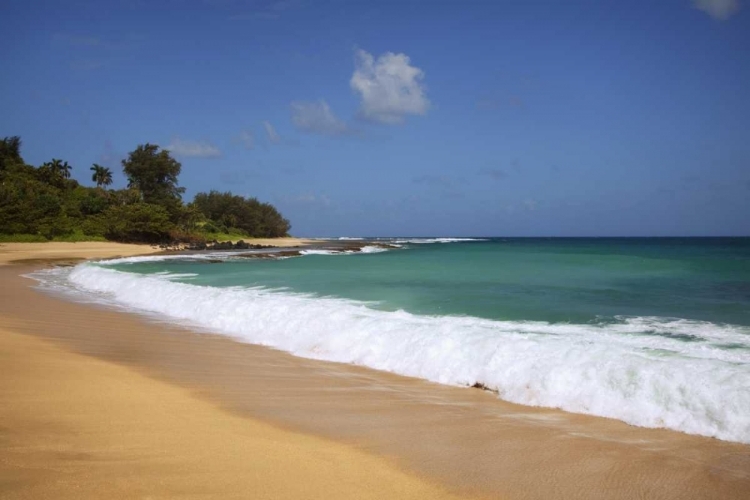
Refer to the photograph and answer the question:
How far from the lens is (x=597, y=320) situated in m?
9.49

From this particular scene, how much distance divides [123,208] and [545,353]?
2009 inches

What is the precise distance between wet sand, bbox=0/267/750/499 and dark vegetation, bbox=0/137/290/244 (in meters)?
43.9

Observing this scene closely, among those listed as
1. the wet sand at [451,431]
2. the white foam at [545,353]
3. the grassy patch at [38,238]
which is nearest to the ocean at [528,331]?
the white foam at [545,353]

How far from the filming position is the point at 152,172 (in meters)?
64.1

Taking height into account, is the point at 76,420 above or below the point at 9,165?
below

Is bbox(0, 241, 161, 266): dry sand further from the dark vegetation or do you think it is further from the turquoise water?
the turquoise water

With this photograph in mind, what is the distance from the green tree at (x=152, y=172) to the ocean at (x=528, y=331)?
164ft

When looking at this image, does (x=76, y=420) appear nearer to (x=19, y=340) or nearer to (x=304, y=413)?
(x=304, y=413)

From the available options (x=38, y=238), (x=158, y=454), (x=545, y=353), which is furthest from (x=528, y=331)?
(x=38, y=238)

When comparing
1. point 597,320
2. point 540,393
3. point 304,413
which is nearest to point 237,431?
point 304,413

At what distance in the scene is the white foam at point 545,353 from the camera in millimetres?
4758

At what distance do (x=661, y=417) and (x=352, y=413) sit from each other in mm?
2963

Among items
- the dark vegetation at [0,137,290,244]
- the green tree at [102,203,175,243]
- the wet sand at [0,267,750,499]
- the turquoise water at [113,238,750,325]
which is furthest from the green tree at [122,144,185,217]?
the wet sand at [0,267,750,499]

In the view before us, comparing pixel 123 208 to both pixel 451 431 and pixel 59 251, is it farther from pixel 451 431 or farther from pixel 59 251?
pixel 451 431
